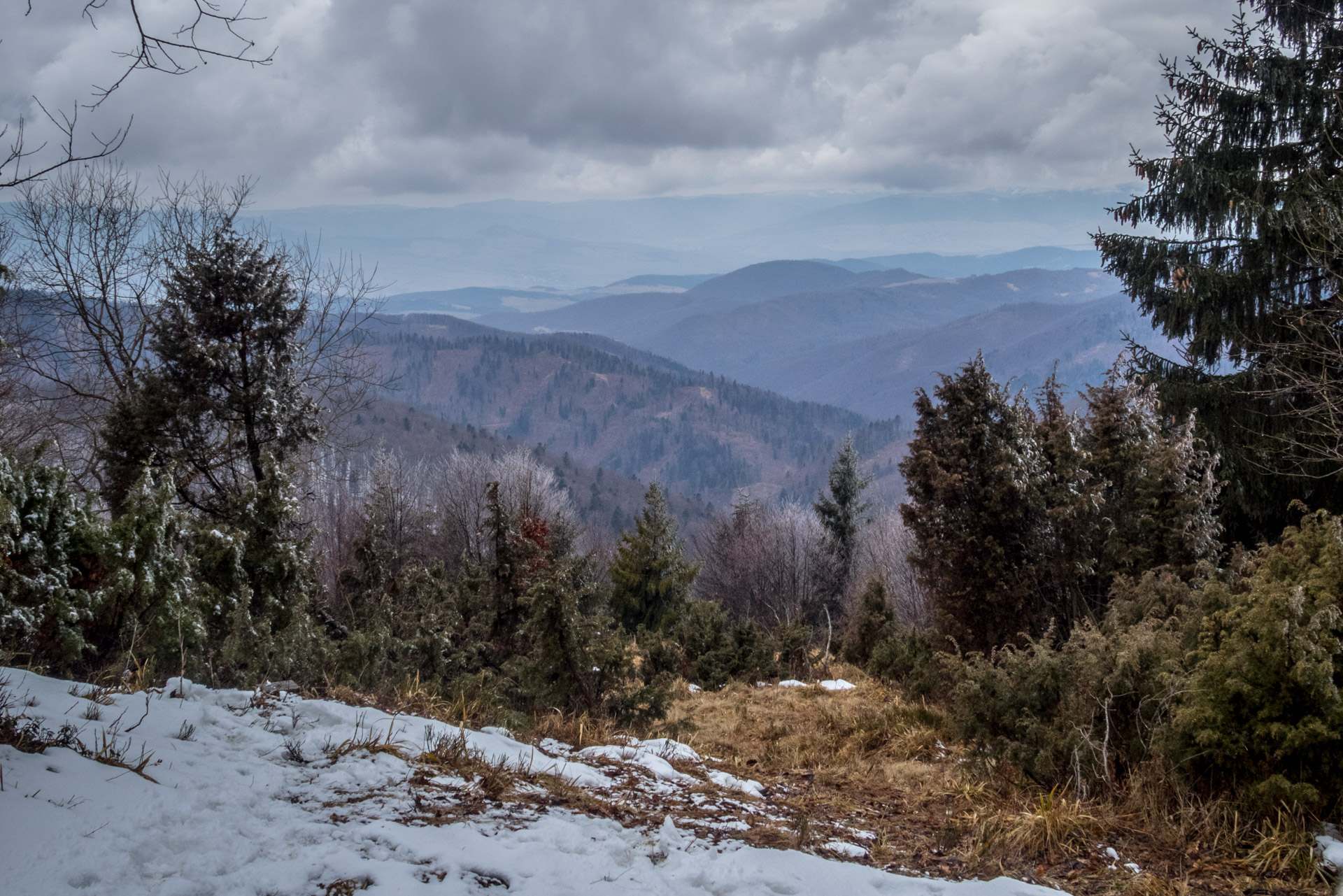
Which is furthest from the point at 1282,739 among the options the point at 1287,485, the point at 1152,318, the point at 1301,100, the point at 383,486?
the point at 383,486

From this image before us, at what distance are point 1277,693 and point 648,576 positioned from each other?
17.1 metres

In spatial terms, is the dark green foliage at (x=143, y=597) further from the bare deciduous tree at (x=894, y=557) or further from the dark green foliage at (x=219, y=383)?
the bare deciduous tree at (x=894, y=557)

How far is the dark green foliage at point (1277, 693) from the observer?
10.4 feet

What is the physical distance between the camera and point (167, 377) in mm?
9281

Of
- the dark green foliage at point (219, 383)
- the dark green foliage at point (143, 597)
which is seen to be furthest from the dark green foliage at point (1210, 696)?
the dark green foliage at point (219, 383)

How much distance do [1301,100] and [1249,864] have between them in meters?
11.2

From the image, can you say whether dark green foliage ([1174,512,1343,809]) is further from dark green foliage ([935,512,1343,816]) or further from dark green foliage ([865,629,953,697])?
dark green foliage ([865,629,953,697])

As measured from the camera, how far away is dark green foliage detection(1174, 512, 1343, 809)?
3166 mm

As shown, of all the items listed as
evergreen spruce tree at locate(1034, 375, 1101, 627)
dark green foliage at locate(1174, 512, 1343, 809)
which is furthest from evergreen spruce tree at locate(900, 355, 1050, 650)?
dark green foliage at locate(1174, 512, 1343, 809)

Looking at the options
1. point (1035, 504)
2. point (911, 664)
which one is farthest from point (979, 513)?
point (911, 664)

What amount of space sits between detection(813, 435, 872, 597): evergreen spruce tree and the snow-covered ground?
33.5 m

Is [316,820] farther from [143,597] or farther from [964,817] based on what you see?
[964,817]

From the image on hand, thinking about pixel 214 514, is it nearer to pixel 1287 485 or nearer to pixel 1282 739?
pixel 1282 739

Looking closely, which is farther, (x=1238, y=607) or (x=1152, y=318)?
(x=1152, y=318)
